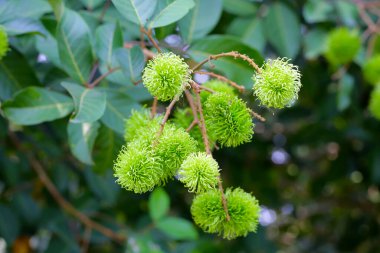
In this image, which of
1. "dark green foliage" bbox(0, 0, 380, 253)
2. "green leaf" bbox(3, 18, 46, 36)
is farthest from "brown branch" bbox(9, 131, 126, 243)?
"green leaf" bbox(3, 18, 46, 36)

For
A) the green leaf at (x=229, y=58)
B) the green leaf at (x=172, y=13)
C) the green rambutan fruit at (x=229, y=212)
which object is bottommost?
the green rambutan fruit at (x=229, y=212)

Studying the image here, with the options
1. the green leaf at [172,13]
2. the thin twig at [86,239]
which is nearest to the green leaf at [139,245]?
the thin twig at [86,239]

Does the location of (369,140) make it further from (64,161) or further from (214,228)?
(214,228)

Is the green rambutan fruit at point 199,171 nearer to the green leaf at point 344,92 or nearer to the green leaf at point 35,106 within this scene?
the green leaf at point 35,106

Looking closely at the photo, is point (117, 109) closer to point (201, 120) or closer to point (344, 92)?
point (201, 120)

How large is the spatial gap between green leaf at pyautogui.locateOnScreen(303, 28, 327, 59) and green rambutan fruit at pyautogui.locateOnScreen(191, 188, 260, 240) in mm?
1114

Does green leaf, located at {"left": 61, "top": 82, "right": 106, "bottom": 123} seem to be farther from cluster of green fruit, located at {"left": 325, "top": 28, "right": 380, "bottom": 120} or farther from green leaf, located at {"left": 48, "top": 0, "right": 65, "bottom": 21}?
cluster of green fruit, located at {"left": 325, "top": 28, "right": 380, "bottom": 120}

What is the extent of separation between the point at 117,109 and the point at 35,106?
199 mm

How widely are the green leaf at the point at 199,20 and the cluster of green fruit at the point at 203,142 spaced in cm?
45

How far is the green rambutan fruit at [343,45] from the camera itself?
194cm

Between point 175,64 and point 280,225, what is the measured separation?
2.91 metres

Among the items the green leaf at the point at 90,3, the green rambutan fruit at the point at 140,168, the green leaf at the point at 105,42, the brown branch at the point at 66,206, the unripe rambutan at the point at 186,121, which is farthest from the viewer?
the brown branch at the point at 66,206

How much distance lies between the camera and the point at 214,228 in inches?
39.6

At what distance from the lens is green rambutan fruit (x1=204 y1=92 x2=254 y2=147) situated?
974 millimetres
